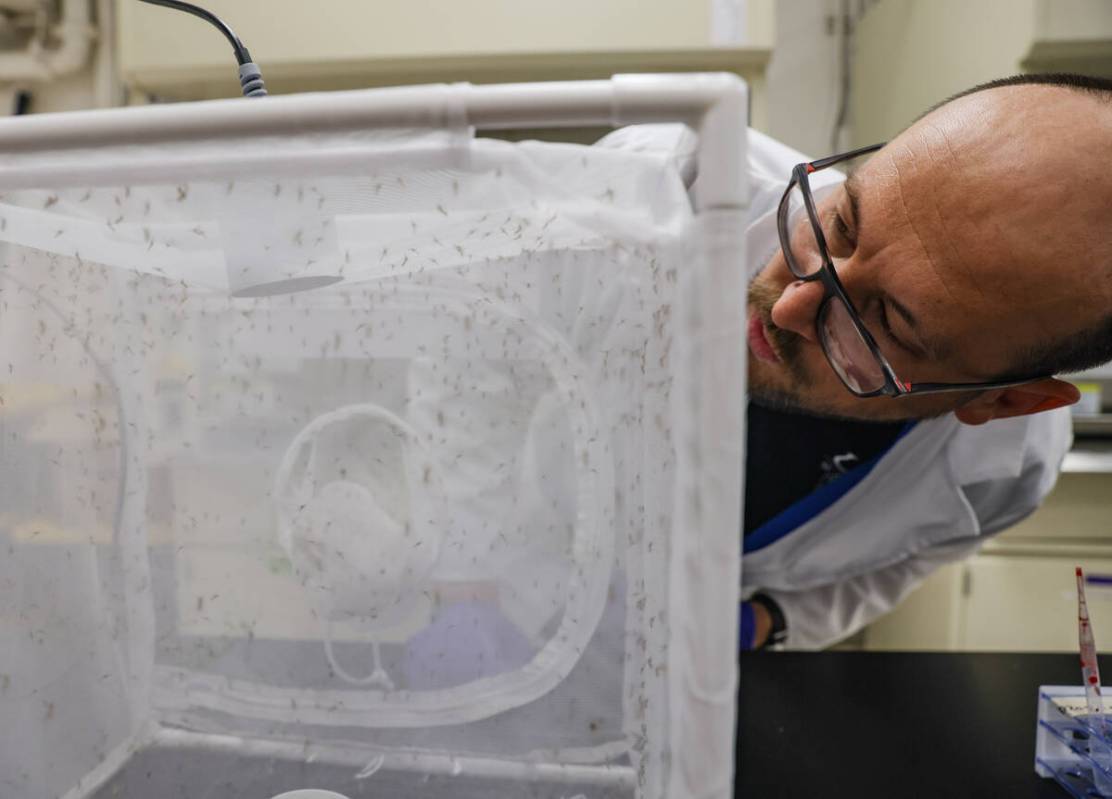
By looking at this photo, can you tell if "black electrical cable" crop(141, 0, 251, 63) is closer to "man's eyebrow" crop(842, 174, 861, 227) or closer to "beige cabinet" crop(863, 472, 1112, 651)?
"man's eyebrow" crop(842, 174, 861, 227)

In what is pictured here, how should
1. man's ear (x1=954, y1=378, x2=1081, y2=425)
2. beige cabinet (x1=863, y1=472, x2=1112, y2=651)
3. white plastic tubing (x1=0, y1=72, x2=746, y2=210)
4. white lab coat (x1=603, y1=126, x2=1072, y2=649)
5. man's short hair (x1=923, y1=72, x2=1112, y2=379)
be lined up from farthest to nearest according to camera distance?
beige cabinet (x1=863, y1=472, x2=1112, y2=651), white lab coat (x1=603, y1=126, x2=1072, y2=649), man's ear (x1=954, y1=378, x2=1081, y2=425), man's short hair (x1=923, y1=72, x2=1112, y2=379), white plastic tubing (x1=0, y1=72, x2=746, y2=210)

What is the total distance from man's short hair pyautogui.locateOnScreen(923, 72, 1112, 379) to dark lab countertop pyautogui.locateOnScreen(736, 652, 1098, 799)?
1.02 ft

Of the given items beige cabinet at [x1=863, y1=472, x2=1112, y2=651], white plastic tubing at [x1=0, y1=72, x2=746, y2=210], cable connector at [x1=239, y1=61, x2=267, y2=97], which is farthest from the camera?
beige cabinet at [x1=863, y1=472, x2=1112, y2=651]

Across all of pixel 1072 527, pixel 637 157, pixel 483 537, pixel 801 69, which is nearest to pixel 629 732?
pixel 483 537

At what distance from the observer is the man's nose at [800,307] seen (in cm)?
60

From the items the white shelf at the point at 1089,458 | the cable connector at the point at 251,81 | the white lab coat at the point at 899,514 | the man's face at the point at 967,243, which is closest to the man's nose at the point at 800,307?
the man's face at the point at 967,243

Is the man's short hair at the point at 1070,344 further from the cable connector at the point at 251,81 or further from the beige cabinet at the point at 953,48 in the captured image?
the beige cabinet at the point at 953,48

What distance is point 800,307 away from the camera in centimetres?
61

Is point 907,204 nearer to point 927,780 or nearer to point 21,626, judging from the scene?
point 927,780

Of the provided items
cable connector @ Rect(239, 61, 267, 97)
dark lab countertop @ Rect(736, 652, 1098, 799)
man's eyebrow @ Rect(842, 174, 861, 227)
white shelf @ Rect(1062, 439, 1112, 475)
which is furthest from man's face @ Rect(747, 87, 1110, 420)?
white shelf @ Rect(1062, 439, 1112, 475)

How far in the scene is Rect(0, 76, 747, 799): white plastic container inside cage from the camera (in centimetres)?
31

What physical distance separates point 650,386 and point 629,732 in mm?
181

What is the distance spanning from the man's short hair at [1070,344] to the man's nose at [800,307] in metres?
0.17

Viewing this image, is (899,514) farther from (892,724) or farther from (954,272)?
(954,272)
